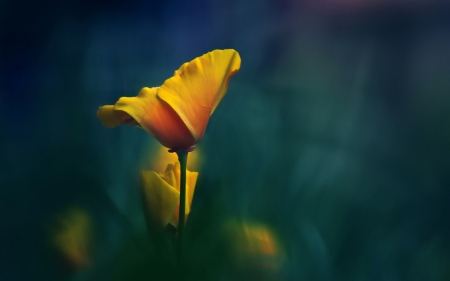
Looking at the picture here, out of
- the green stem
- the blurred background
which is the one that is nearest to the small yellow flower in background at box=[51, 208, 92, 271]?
the blurred background

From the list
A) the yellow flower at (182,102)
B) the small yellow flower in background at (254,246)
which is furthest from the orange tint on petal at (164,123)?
the small yellow flower in background at (254,246)

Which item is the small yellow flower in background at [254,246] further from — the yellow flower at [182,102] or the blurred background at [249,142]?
the yellow flower at [182,102]

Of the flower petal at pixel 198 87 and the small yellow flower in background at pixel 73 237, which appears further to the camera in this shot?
the small yellow flower in background at pixel 73 237

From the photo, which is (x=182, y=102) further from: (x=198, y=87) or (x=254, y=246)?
(x=254, y=246)

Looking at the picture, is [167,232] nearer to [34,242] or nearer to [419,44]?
[34,242]

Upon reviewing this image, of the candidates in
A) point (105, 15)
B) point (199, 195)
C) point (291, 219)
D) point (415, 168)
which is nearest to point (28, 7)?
point (105, 15)

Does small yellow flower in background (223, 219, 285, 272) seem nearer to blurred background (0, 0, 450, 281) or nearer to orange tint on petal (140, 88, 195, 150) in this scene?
blurred background (0, 0, 450, 281)
